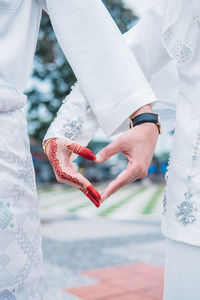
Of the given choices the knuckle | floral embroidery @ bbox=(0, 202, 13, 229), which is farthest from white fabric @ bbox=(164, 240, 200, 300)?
floral embroidery @ bbox=(0, 202, 13, 229)

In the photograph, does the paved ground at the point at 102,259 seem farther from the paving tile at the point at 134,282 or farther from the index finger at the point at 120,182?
the index finger at the point at 120,182

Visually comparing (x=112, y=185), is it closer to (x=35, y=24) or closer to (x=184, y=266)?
(x=184, y=266)

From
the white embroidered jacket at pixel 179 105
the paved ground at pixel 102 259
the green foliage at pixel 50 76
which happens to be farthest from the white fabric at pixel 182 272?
the green foliage at pixel 50 76

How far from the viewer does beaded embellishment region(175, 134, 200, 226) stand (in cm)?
79

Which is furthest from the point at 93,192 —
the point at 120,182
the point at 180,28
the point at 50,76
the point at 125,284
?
the point at 50,76

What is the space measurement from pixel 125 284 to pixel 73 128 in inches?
85.4

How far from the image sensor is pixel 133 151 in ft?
2.25

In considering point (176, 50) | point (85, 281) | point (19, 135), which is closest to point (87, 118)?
point (19, 135)

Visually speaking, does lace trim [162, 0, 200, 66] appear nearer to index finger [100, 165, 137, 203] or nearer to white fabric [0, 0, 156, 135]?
white fabric [0, 0, 156, 135]

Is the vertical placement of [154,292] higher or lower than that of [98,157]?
lower

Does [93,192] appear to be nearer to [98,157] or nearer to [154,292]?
[98,157]

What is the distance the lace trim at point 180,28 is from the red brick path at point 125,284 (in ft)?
6.16

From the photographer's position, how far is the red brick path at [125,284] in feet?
8.14

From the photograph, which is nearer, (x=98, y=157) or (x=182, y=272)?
(x=98, y=157)
